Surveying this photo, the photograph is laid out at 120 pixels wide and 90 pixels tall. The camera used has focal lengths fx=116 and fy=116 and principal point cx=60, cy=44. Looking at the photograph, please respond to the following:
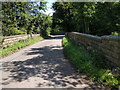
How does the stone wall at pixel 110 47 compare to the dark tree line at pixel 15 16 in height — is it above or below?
below

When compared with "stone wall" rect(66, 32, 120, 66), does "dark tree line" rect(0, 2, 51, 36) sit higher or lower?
higher

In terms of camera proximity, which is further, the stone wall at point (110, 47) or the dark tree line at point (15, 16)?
the dark tree line at point (15, 16)

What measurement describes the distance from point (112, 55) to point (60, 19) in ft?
83.9

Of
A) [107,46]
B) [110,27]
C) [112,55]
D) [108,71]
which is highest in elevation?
[110,27]

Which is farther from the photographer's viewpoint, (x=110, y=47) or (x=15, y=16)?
(x=15, y=16)

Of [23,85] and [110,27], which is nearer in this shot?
[23,85]

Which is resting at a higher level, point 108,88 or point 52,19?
point 52,19

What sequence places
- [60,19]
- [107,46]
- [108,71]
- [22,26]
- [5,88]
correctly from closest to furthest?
[5,88], [108,71], [107,46], [22,26], [60,19]

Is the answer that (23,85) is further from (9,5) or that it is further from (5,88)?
(9,5)

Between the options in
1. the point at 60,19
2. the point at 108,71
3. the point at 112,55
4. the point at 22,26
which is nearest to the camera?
the point at 108,71

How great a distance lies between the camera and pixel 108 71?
3.76 meters

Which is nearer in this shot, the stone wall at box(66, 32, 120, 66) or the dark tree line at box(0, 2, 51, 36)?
the stone wall at box(66, 32, 120, 66)

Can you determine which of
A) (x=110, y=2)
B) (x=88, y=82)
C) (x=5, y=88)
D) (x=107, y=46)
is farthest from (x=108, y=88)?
(x=110, y=2)

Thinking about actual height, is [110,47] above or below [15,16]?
below
